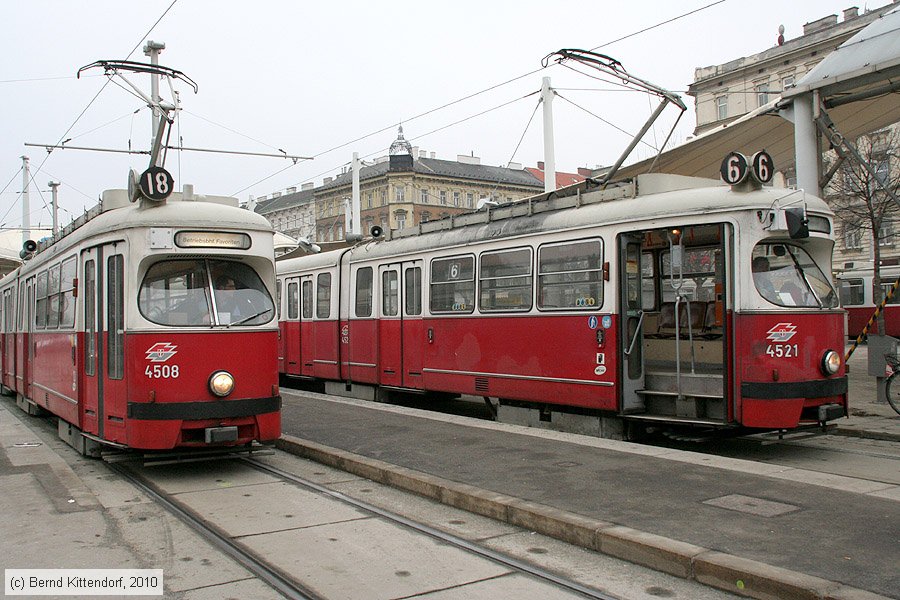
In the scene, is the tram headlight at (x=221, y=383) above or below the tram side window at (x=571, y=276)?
below

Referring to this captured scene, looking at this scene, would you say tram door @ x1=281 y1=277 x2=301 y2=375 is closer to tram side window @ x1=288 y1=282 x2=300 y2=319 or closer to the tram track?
tram side window @ x1=288 y1=282 x2=300 y2=319

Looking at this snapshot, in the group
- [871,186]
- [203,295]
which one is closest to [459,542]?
[203,295]

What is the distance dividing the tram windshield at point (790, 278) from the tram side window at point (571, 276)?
1.98 meters

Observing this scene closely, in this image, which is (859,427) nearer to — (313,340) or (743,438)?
(743,438)

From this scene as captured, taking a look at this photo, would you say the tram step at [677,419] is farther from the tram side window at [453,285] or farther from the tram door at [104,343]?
the tram door at [104,343]

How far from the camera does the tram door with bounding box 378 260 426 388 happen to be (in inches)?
576

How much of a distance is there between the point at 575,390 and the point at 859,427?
4.03 m

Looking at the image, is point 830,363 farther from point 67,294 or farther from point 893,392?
point 67,294

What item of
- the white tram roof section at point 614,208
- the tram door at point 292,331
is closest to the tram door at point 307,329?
the tram door at point 292,331

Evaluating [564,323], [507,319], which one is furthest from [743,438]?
[507,319]

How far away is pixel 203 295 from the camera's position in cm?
888

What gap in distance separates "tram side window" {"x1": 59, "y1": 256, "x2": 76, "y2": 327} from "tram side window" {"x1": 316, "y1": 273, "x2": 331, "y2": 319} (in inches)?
284

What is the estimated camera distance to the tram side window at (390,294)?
1530cm

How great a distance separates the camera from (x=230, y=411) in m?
8.65
